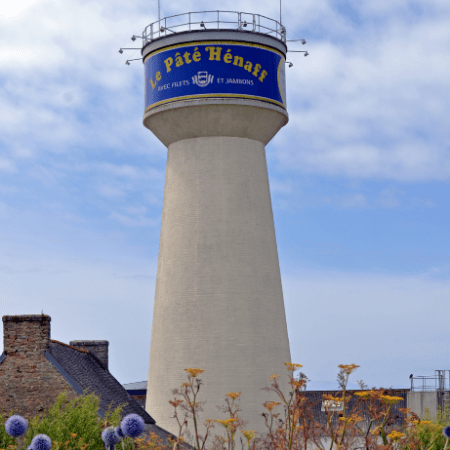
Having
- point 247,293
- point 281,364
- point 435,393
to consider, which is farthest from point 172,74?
point 435,393

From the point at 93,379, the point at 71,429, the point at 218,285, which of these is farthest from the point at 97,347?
the point at 71,429

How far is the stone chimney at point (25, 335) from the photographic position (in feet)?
78.8

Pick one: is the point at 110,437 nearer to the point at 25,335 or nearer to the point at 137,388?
the point at 25,335

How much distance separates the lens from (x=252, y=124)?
29.1m

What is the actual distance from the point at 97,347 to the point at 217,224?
850 cm

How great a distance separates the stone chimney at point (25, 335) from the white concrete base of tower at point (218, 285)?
5.29 m

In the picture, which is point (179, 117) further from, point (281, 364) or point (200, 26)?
point (281, 364)

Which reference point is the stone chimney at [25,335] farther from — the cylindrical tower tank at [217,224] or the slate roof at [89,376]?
the cylindrical tower tank at [217,224]

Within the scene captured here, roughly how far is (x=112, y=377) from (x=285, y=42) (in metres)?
15.3

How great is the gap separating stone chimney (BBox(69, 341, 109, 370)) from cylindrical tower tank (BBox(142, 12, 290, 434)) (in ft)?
13.0

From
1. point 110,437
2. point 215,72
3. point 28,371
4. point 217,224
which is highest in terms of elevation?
point 215,72

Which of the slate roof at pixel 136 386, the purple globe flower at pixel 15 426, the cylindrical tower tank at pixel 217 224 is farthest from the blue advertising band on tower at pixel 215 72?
the slate roof at pixel 136 386

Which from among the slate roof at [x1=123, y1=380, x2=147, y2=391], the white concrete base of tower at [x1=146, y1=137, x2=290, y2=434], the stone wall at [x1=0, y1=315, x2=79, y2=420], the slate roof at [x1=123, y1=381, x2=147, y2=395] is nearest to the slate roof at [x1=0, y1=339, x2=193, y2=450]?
the stone wall at [x1=0, y1=315, x2=79, y2=420]

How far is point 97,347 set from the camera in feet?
105
